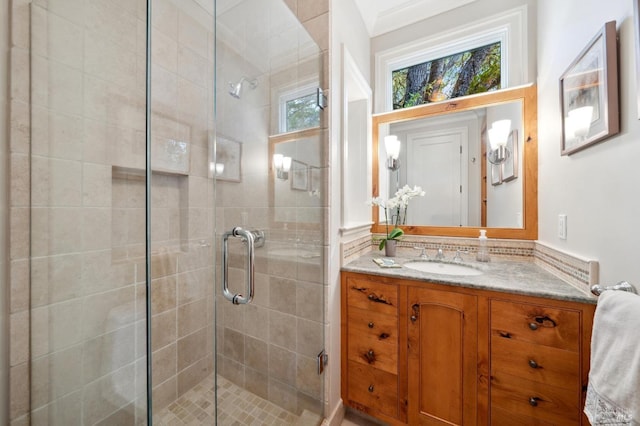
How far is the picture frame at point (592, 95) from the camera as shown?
34.3 inches

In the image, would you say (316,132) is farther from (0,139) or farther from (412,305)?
→ (0,139)

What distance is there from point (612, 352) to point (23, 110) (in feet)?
→ 6.44

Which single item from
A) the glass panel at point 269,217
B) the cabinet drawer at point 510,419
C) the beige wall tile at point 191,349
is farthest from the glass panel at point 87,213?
the cabinet drawer at point 510,419

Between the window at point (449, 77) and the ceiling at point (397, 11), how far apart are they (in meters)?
0.33

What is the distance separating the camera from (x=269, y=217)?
121 centimetres

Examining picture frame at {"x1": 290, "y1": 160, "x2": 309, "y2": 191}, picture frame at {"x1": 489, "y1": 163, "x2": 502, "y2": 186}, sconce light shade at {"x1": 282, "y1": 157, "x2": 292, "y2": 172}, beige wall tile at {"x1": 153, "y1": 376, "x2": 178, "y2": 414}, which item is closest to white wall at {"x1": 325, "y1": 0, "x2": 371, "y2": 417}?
picture frame at {"x1": 290, "y1": 160, "x2": 309, "y2": 191}

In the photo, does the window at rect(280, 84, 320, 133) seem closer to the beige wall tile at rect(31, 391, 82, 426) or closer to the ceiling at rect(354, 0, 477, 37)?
the ceiling at rect(354, 0, 477, 37)

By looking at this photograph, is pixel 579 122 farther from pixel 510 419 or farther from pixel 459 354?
pixel 510 419

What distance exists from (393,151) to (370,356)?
147 cm

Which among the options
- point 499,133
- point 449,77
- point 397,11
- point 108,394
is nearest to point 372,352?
point 108,394

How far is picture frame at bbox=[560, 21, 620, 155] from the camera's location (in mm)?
872

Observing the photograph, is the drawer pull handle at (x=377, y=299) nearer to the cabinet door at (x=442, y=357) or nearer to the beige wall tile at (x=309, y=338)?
the cabinet door at (x=442, y=357)

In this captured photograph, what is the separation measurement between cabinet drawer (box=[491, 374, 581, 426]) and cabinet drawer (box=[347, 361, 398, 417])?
46 cm

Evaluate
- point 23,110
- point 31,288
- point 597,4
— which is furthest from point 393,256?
point 23,110
